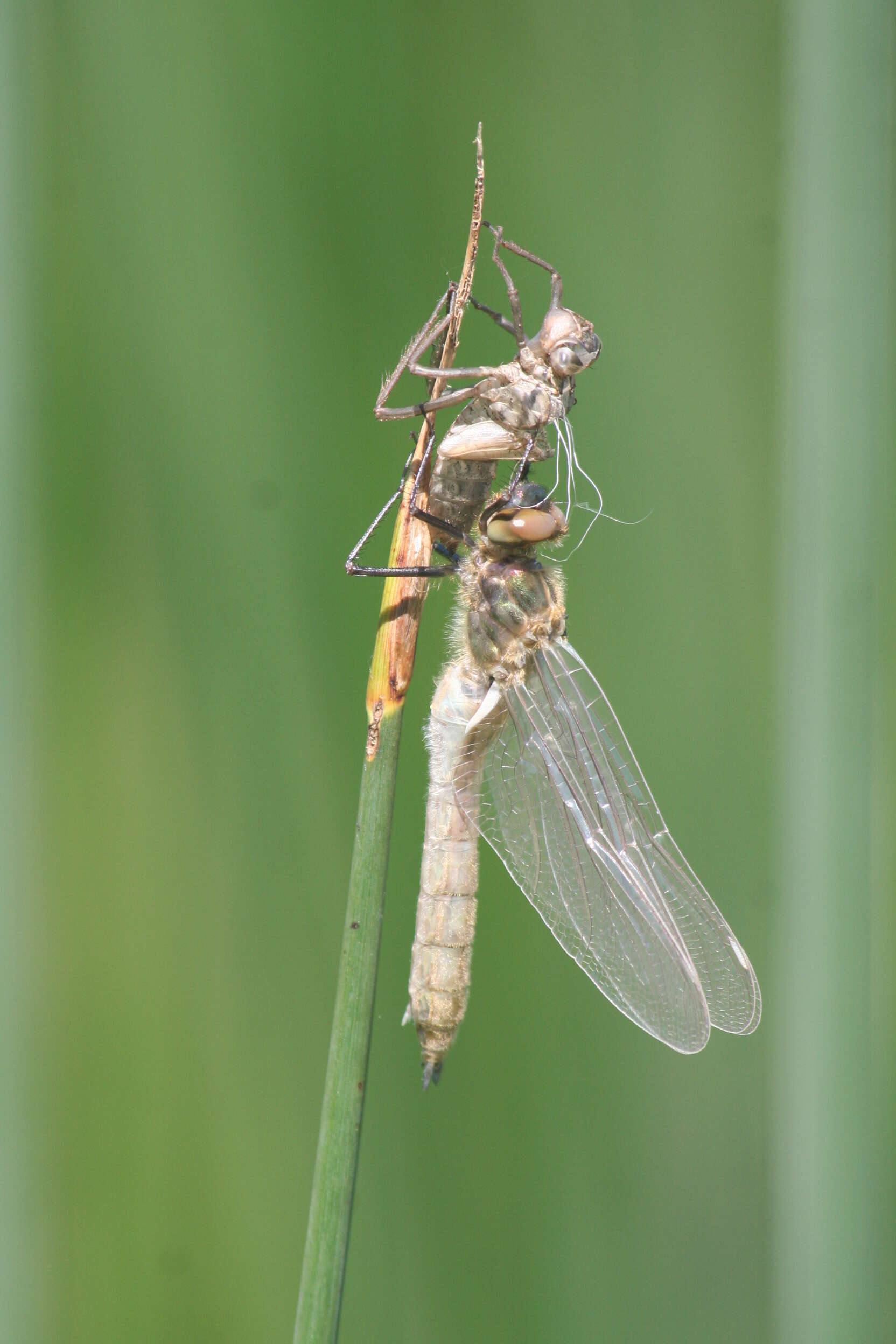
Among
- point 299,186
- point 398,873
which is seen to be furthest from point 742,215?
point 398,873

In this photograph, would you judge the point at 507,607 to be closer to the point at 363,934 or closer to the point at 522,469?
the point at 522,469

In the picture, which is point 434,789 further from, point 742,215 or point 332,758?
point 742,215

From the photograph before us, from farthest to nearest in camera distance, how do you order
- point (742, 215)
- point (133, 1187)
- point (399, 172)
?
point (742, 215) < point (399, 172) < point (133, 1187)

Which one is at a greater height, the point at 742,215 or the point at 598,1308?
the point at 742,215

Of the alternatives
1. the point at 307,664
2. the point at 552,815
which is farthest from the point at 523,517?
the point at 552,815

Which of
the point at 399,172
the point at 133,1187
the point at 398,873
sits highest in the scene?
the point at 399,172

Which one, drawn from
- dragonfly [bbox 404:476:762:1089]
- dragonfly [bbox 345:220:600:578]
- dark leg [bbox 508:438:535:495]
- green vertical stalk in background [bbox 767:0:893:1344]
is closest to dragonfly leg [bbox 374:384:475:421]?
dragonfly [bbox 345:220:600:578]

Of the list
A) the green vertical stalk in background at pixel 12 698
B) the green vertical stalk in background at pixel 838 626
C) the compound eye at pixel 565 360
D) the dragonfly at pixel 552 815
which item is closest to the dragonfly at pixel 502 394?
the compound eye at pixel 565 360
